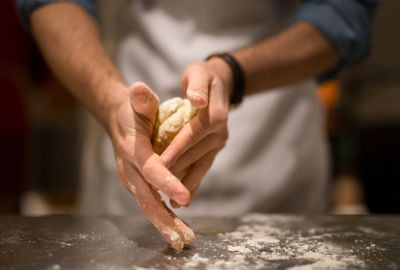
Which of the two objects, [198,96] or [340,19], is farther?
[340,19]

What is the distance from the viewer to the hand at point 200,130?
64cm

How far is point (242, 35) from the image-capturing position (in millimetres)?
1086

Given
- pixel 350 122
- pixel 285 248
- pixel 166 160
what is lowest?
pixel 285 248

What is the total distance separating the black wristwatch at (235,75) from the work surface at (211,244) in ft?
0.58

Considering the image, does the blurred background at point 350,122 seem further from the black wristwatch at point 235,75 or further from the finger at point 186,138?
the finger at point 186,138

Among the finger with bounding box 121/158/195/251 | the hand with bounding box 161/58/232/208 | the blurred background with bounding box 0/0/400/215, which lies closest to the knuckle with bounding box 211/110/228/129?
the hand with bounding box 161/58/232/208

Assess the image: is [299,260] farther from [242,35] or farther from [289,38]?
[242,35]

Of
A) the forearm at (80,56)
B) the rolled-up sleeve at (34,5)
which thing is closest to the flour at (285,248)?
the forearm at (80,56)

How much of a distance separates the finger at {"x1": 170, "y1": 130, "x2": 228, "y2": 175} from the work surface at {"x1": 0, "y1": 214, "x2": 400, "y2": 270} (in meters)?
0.09

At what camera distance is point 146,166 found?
614 millimetres

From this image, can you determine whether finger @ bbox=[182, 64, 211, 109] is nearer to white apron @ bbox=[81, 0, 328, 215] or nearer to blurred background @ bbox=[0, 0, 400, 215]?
white apron @ bbox=[81, 0, 328, 215]

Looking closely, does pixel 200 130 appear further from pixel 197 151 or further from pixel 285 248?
pixel 285 248

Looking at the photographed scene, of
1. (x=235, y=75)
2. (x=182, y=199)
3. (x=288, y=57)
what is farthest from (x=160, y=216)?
(x=288, y=57)

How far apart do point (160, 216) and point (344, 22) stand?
1.67ft
